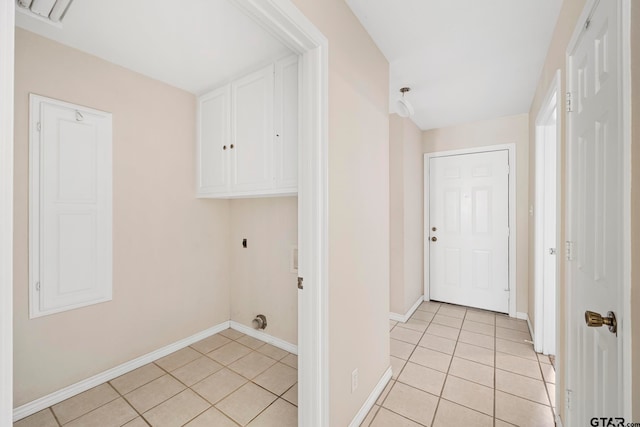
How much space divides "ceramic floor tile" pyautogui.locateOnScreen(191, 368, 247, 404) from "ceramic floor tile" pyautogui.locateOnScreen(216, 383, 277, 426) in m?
0.05

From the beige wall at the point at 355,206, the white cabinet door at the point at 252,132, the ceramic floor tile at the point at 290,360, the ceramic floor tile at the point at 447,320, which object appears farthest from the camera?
the ceramic floor tile at the point at 447,320

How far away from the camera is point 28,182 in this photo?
1743 mm

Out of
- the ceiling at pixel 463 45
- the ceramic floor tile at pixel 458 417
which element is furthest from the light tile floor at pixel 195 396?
the ceiling at pixel 463 45

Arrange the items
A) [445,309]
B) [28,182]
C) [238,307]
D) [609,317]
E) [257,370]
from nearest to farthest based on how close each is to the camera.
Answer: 1. [609,317]
2. [28,182]
3. [257,370]
4. [238,307]
5. [445,309]

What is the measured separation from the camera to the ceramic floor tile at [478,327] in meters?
2.86

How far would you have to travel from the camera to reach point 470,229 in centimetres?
355

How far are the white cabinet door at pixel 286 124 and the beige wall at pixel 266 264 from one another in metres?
0.51

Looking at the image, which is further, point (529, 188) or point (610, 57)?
point (529, 188)

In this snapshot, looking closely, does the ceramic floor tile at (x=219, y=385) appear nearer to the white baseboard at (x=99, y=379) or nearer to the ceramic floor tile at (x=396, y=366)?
the white baseboard at (x=99, y=379)

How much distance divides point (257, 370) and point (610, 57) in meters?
2.63

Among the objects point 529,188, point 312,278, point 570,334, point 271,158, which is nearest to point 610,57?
point 570,334

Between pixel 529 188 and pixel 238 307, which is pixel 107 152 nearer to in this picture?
pixel 238 307

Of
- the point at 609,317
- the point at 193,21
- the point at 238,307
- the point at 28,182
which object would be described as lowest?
the point at 238,307

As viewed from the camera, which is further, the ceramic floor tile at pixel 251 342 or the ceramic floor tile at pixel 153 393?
the ceramic floor tile at pixel 251 342
